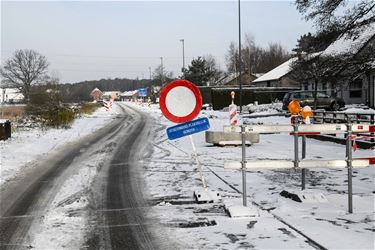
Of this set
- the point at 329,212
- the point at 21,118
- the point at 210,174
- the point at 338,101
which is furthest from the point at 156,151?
the point at 338,101

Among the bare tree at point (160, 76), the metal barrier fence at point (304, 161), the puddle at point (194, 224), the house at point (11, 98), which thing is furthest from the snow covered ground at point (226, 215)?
the bare tree at point (160, 76)

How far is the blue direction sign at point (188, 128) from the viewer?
7.59 m

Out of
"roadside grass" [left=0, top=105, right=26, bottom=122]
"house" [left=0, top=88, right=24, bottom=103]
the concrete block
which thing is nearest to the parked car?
the concrete block

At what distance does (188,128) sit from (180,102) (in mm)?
486

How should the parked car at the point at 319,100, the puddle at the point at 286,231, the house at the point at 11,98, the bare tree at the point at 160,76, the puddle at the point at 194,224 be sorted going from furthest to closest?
the bare tree at the point at 160,76 < the house at the point at 11,98 < the parked car at the point at 319,100 < the puddle at the point at 194,224 < the puddle at the point at 286,231

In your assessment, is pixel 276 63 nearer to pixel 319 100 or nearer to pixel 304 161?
pixel 319 100

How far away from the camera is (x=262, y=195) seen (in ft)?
25.9

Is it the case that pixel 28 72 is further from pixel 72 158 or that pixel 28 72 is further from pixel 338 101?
pixel 72 158

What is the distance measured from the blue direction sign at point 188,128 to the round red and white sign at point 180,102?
133 millimetres

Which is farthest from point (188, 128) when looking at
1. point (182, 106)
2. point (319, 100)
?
point (319, 100)

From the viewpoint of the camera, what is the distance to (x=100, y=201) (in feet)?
25.6

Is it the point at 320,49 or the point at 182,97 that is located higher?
the point at 320,49

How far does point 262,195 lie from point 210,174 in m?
2.60

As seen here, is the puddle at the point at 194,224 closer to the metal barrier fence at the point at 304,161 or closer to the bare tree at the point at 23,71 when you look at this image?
the metal barrier fence at the point at 304,161
